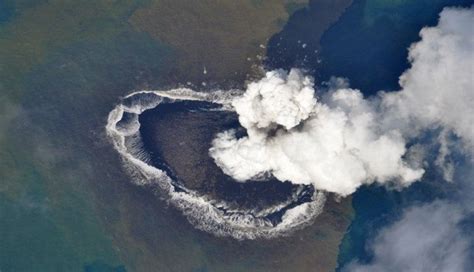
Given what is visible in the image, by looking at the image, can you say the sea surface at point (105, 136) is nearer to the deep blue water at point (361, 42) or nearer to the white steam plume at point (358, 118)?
the deep blue water at point (361, 42)

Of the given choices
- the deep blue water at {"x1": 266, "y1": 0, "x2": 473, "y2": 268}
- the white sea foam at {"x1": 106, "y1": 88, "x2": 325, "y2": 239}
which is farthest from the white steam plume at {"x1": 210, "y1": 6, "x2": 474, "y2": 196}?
the white sea foam at {"x1": 106, "y1": 88, "x2": 325, "y2": 239}

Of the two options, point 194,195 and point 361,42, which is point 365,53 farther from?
point 194,195

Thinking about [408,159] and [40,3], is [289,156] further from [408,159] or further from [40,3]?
[40,3]

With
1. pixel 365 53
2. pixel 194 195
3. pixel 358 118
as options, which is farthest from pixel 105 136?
pixel 365 53

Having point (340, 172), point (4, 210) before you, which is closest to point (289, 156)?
point (340, 172)

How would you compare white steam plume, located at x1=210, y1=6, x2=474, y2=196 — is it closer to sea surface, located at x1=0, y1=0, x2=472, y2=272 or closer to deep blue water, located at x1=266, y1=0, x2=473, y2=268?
deep blue water, located at x1=266, y1=0, x2=473, y2=268

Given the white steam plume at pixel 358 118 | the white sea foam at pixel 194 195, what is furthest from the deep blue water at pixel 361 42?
the white sea foam at pixel 194 195
